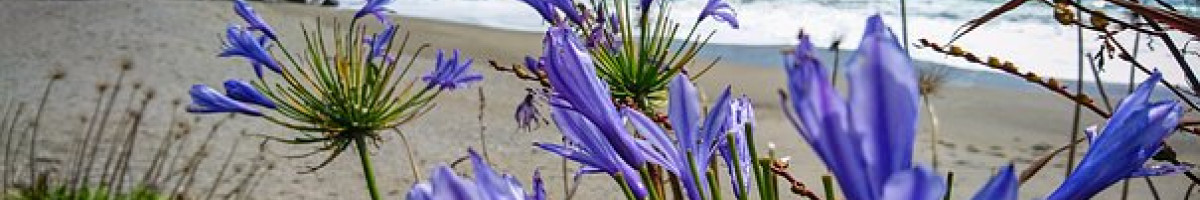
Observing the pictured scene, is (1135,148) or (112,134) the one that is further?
(112,134)

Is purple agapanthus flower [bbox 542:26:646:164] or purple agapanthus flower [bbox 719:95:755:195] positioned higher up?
purple agapanthus flower [bbox 542:26:646:164]

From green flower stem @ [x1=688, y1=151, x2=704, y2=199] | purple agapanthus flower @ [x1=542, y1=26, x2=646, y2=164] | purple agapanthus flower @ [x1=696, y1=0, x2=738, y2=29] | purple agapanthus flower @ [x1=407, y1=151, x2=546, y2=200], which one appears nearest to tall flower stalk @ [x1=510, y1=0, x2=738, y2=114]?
purple agapanthus flower @ [x1=696, y1=0, x2=738, y2=29]

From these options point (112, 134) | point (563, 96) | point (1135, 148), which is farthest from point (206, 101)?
point (112, 134)

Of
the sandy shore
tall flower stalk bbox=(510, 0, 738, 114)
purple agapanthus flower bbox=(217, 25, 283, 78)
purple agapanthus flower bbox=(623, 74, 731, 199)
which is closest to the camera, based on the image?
purple agapanthus flower bbox=(623, 74, 731, 199)

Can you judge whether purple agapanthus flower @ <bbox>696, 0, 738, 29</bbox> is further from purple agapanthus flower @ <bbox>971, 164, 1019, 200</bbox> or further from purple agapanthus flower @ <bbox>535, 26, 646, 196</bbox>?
purple agapanthus flower @ <bbox>971, 164, 1019, 200</bbox>

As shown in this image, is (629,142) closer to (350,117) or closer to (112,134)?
(350,117)

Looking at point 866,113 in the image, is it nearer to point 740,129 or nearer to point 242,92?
point 740,129
